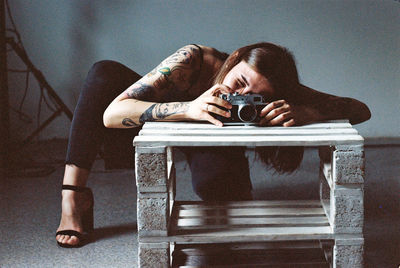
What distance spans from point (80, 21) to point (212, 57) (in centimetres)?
138

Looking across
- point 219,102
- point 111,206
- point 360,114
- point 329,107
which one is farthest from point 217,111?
point 111,206

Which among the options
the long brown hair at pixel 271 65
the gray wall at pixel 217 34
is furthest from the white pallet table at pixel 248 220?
the gray wall at pixel 217 34

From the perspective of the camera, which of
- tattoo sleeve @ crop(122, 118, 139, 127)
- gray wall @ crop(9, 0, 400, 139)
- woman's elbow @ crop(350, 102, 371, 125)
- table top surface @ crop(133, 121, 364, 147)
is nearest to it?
table top surface @ crop(133, 121, 364, 147)

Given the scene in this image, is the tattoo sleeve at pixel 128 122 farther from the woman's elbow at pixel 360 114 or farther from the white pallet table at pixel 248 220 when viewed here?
the woman's elbow at pixel 360 114

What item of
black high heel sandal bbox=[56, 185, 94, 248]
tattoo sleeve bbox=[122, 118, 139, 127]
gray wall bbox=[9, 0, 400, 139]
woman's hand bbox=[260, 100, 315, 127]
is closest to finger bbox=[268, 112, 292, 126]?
woman's hand bbox=[260, 100, 315, 127]

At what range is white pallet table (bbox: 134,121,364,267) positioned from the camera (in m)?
1.01

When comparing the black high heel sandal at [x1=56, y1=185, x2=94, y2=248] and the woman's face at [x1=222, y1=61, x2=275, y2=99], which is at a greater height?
the woman's face at [x1=222, y1=61, x2=275, y2=99]

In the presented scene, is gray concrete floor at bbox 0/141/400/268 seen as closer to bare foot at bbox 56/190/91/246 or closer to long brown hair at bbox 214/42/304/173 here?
bare foot at bbox 56/190/91/246

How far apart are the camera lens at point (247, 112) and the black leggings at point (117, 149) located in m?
0.41

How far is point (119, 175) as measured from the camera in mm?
2162

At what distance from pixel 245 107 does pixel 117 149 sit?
553 millimetres

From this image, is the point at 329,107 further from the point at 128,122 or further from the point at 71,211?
the point at 71,211

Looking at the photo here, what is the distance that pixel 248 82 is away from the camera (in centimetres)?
127

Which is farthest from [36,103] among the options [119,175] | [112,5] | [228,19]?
[228,19]
